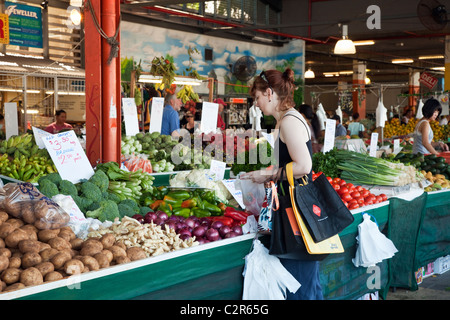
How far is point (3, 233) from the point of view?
242 centimetres

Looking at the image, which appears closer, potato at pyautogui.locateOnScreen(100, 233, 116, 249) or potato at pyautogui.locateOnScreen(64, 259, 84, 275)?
potato at pyautogui.locateOnScreen(64, 259, 84, 275)

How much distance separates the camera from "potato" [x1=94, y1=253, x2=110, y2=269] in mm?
2359

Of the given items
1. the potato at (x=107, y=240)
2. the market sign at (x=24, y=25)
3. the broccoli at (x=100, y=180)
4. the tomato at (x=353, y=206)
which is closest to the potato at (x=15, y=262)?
the potato at (x=107, y=240)

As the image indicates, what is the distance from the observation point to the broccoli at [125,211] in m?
3.39

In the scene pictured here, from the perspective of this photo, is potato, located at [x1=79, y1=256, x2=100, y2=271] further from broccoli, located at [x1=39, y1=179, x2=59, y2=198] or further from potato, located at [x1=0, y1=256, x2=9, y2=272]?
broccoli, located at [x1=39, y1=179, x2=59, y2=198]

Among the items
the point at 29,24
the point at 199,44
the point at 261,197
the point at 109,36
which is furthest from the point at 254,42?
the point at 261,197

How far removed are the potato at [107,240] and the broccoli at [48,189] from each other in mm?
823

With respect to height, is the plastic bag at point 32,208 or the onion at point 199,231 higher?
the plastic bag at point 32,208

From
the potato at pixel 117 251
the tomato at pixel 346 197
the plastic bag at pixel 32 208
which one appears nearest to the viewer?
the potato at pixel 117 251

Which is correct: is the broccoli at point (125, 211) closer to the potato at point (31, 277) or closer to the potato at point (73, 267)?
the potato at point (73, 267)

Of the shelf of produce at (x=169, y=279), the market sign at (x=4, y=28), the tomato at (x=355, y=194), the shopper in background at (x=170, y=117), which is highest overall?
the market sign at (x=4, y=28)

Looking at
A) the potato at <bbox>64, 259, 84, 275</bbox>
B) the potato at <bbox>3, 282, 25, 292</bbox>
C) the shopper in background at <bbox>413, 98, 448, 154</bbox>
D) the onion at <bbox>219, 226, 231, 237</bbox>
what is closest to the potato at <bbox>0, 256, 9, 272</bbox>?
the potato at <bbox>3, 282, 25, 292</bbox>

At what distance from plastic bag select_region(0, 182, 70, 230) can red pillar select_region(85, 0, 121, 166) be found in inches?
69.8

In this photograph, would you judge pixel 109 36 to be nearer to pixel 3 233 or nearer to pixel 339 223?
pixel 3 233
